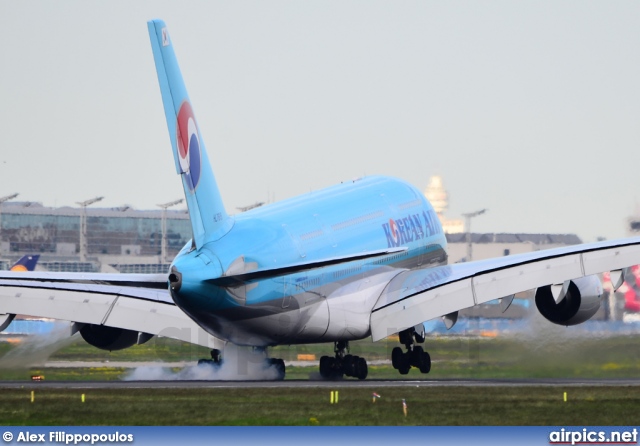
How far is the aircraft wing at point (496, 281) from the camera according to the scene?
3788 cm

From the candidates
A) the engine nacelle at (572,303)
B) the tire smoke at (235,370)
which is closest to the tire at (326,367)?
the tire smoke at (235,370)

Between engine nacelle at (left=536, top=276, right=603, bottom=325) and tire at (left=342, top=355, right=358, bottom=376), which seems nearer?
engine nacelle at (left=536, top=276, right=603, bottom=325)

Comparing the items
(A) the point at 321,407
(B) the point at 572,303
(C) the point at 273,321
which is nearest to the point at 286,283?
(C) the point at 273,321

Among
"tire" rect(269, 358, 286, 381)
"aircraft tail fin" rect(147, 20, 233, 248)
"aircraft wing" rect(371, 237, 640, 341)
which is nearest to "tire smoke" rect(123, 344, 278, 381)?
"tire" rect(269, 358, 286, 381)

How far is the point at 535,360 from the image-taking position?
41.6m

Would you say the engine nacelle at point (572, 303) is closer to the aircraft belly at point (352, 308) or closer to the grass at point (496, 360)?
the grass at point (496, 360)

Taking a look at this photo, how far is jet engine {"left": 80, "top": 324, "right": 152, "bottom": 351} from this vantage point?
40219 mm

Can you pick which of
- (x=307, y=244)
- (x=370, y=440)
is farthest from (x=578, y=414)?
(x=307, y=244)

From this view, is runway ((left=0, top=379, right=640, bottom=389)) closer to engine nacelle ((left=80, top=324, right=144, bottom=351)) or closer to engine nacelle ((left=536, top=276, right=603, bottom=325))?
engine nacelle ((left=80, top=324, right=144, bottom=351))

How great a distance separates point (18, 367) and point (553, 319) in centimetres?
1519

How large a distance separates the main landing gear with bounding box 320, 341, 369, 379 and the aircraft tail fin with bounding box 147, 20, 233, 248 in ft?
30.4

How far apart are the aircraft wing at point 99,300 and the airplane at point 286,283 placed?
0.03 metres

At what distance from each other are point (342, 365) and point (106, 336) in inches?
262

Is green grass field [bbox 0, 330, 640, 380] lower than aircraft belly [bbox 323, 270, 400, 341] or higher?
lower
